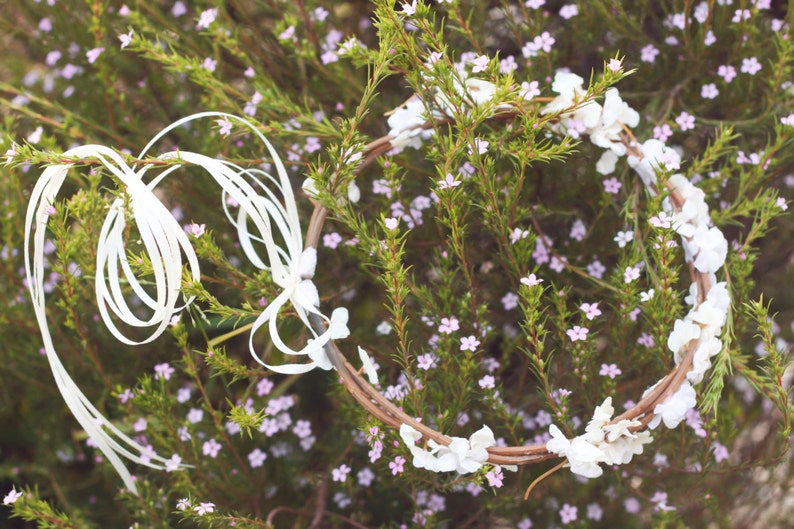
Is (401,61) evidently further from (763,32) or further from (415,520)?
(763,32)

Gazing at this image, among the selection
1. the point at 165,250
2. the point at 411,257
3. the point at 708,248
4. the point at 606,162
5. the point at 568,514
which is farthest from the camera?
the point at 411,257

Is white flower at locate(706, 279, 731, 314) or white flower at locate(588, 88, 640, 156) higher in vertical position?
white flower at locate(588, 88, 640, 156)

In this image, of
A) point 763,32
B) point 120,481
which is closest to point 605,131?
point 763,32

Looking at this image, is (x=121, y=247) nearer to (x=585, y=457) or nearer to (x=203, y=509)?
(x=203, y=509)

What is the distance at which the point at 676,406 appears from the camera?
36.8 inches

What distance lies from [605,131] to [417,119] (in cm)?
29

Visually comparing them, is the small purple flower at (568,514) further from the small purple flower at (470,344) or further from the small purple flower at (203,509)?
the small purple flower at (203,509)

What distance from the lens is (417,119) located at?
1.13 metres

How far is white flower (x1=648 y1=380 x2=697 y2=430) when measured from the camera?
93 cm

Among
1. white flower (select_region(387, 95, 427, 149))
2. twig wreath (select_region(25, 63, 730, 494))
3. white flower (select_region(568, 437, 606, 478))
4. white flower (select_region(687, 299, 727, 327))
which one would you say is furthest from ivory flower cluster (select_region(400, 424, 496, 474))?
white flower (select_region(387, 95, 427, 149))

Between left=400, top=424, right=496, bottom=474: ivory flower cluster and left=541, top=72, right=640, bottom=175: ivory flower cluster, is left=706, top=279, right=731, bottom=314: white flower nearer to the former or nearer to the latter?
left=541, top=72, right=640, bottom=175: ivory flower cluster

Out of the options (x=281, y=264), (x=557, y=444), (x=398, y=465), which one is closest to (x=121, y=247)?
(x=281, y=264)

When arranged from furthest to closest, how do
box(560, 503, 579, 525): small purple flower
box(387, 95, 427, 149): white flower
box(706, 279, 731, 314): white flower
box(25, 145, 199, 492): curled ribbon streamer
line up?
box(560, 503, 579, 525): small purple flower < box(387, 95, 427, 149): white flower < box(706, 279, 731, 314): white flower < box(25, 145, 199, 492): curled ribbon streamer

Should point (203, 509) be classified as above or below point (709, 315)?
above
